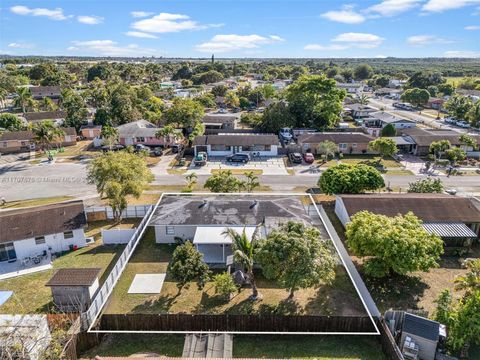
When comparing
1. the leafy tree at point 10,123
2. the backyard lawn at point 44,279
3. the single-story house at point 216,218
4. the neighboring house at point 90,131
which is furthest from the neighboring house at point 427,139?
the leafy tree at point 10,123

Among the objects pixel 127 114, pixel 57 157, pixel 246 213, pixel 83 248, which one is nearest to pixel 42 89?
pixel 127 114

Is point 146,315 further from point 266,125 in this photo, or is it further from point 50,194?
point 266,125

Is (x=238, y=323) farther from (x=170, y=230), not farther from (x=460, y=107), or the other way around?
(x=460, y=107)

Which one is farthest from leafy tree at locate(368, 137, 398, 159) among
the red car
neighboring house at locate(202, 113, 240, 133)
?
neighboring house at locate(202, 113, 240, 133)

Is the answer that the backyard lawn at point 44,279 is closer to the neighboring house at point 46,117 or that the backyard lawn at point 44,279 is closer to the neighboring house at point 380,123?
the neighboring house at point 46,117

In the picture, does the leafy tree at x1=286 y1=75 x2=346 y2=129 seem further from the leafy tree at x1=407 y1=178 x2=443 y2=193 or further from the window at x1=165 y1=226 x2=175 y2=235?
the window at x1=165 y1=226 x2=175 y2=235

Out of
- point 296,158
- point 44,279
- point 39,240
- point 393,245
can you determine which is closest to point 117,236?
point 39,240
